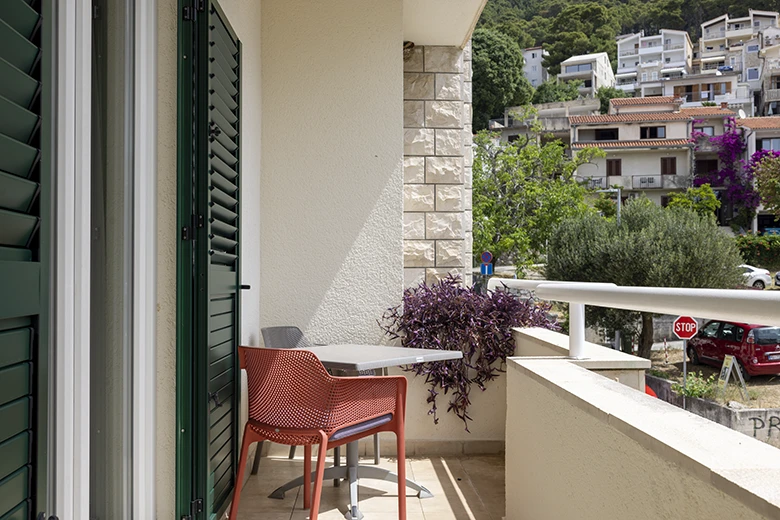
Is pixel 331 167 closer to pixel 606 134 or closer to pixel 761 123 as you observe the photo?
pixel 606 134

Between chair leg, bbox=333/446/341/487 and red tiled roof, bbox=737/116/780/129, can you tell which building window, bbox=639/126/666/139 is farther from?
chair leg, bbox=333/446/341/487

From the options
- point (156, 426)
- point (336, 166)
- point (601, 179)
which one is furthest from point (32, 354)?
point (601, 179)

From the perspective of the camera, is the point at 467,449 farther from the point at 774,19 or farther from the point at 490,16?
the point at 774,19

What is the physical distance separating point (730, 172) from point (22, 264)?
160 ft

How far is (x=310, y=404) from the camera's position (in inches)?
113

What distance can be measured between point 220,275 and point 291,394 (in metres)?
0.57

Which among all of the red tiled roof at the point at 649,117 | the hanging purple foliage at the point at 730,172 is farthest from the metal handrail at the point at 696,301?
the red tiled roof at the point at 649,117

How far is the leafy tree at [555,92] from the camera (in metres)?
61.1

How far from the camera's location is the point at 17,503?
128 cm

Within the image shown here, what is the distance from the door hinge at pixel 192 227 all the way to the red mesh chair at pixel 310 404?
58cm

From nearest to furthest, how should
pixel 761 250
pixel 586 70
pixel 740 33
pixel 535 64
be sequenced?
pixel 761 250, pixel 586 70, pixel 535 64, pixel 740 33

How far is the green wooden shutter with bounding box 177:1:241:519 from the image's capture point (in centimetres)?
266

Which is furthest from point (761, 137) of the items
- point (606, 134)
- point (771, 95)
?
point (771, 95)

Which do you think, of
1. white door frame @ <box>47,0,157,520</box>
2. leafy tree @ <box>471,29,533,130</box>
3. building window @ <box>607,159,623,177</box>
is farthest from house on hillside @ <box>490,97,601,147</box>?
white door frame @ <box>47,0,157,520</box>
